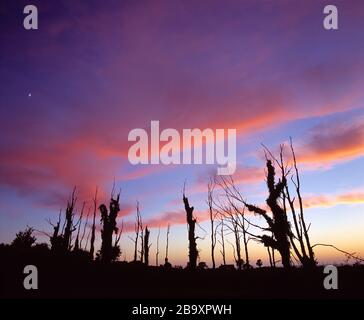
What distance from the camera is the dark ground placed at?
71.3 ft

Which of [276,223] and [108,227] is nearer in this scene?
[276,223]

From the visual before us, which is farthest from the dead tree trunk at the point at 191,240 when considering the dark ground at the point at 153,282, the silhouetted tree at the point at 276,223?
the silhouetted tree at the point at 276,223

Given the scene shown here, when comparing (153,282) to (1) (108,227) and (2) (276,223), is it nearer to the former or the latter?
(1) (108,227)

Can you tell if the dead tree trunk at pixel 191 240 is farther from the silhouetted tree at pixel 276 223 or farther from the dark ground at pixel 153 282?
the silhouetted tree at pixel 276 223

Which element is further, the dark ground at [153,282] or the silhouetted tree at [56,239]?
the silhouetted tree at [56,239]

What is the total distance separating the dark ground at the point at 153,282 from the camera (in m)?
21.7

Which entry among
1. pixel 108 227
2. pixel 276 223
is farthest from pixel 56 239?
pixel 276 223

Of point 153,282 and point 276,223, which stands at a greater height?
point 276,223

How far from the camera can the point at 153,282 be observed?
29188 millimetres

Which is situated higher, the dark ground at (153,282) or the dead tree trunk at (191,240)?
the dead tree trunk at (191,240)

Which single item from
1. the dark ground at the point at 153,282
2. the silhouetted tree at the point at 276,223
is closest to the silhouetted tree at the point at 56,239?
the dark ground at the point at 153,282
